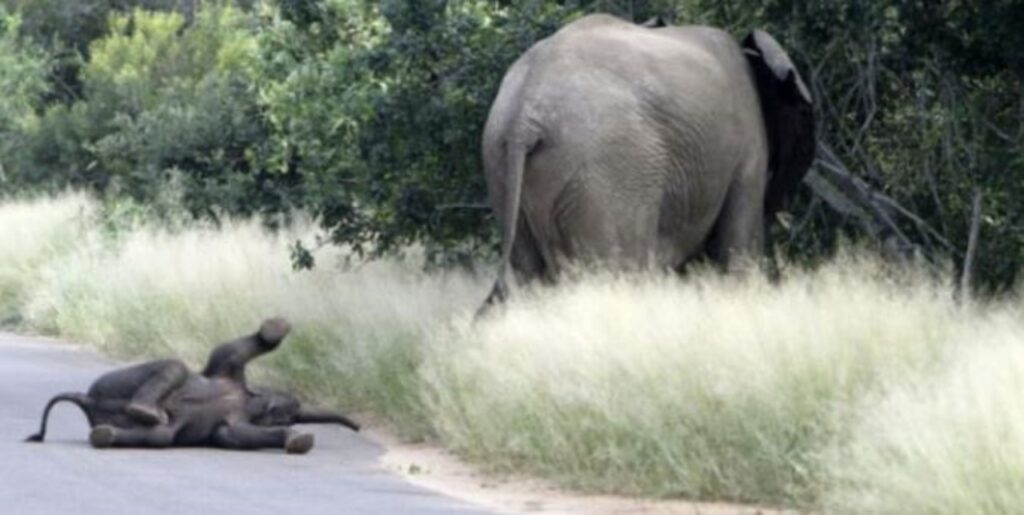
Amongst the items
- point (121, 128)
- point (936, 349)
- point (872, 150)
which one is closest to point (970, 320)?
point (936, 349)

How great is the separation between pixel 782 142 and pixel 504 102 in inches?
100.0

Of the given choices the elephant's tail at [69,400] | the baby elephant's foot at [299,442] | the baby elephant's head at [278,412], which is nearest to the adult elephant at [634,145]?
the baby elephant's head at [278,412]

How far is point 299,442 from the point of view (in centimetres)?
1667

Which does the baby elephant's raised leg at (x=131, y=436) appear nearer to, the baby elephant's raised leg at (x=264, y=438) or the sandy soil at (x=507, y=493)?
the baby elephant's raised leg at (x=264, y=438)

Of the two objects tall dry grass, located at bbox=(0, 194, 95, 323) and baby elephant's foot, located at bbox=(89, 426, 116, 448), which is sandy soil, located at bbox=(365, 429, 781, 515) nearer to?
baby elephant's foot, located at bbox=(89, 426, 116, 448)

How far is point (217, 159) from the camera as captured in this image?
1280 inches

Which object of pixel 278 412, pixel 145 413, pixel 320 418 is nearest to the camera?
pixel 145 413

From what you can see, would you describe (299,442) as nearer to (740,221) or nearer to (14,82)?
(740,221)

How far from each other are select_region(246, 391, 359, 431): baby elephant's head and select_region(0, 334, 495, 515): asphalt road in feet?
0.61

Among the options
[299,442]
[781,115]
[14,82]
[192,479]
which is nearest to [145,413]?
[299,442]

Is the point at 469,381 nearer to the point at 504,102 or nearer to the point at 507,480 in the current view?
the point at 507,480

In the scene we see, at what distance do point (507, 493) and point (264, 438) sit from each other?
6.90 ft

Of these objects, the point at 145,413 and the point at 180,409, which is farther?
the point at 180,409

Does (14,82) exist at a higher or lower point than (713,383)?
lower
